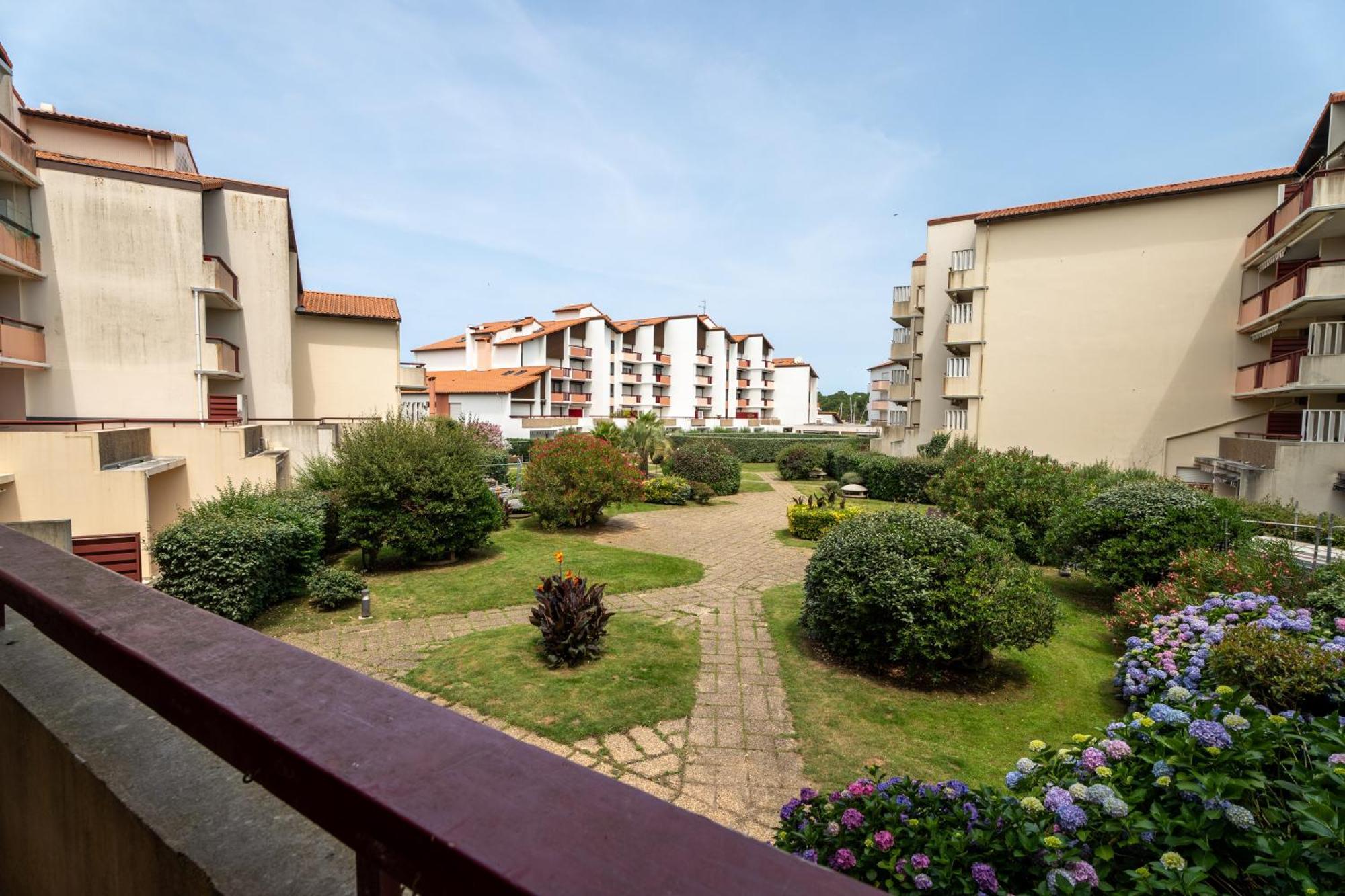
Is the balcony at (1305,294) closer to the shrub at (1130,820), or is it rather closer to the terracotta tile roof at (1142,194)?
the terracotta tile roof at (1142,194)

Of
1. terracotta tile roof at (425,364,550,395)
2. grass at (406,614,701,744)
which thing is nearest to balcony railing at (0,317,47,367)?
grass at (406,614,701,744)

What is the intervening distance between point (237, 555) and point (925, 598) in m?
9.24

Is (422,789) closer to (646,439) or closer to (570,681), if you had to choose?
(570,681)

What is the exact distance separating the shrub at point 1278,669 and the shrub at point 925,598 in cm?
185

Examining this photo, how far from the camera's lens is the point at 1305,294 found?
1728 centimetres

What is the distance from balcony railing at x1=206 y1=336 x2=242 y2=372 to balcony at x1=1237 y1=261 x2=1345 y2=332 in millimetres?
30800

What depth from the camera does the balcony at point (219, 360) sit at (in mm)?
18828

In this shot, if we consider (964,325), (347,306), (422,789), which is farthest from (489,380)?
(422,789)

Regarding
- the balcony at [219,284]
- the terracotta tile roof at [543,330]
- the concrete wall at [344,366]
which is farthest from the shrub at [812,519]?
the terracotta tile roof at [543,330]

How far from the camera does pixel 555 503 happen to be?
1579 cm

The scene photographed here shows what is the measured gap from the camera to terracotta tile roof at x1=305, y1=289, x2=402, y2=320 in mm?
25109

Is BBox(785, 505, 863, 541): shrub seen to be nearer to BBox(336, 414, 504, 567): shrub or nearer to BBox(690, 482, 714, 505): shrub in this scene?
BBox(690, 482, 714, 505): shrub

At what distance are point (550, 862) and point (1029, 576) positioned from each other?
7.79m

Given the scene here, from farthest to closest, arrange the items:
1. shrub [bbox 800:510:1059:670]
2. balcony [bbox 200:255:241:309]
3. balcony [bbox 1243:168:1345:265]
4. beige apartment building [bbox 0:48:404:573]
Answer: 1. balcony [bbox 200:255:241:309]
2. balcony [bbox 1243:168:1345:265]
3. beige apartment building [bbox 0:48:404:573]
4. shrub [bbox 800:510:1059:670]
